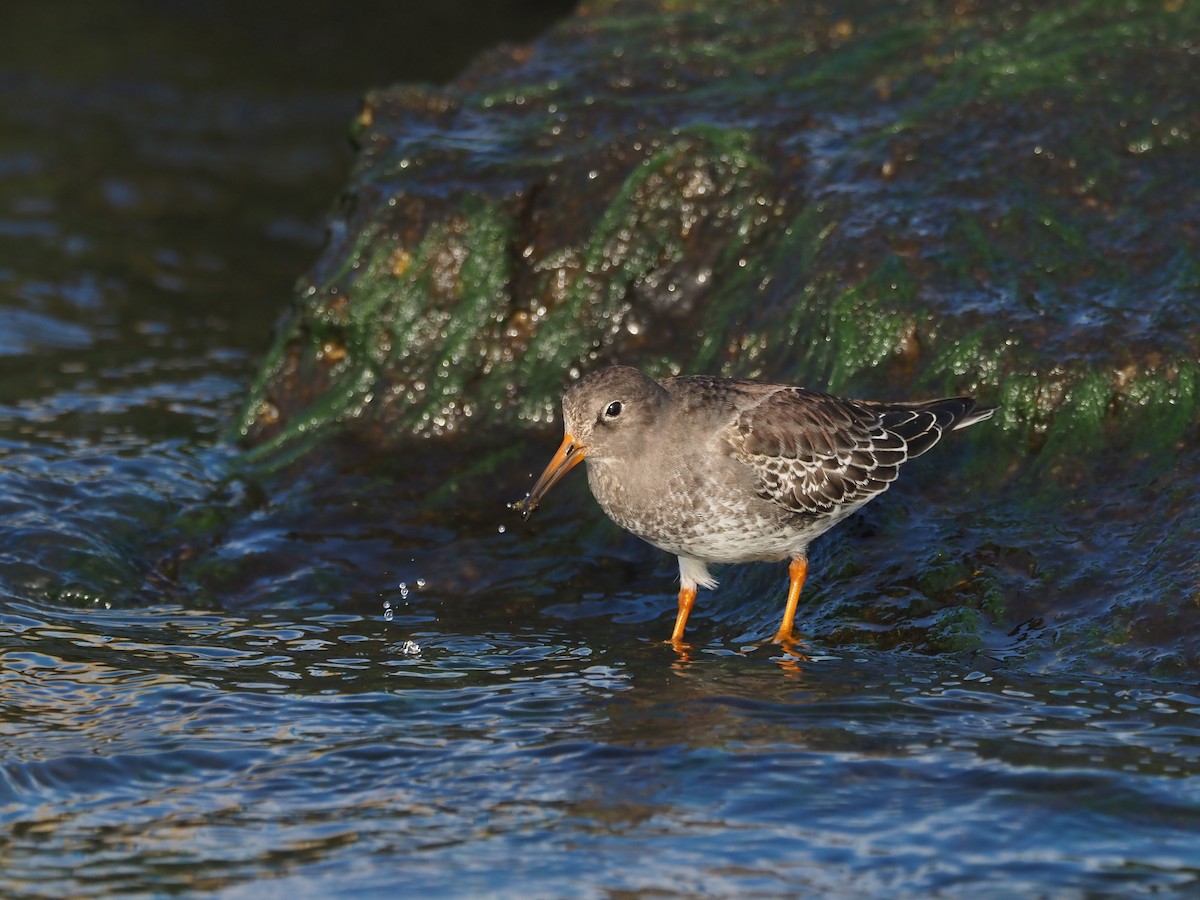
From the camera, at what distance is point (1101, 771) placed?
5738mm

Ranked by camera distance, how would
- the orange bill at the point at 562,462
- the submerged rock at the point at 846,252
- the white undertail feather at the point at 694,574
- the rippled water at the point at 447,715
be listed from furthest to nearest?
the submerged rock at the point at 846,252
the white undertail feather at the point at 694,574
the orange bill at the point at 562,462
the rippled water at the point at 447,715

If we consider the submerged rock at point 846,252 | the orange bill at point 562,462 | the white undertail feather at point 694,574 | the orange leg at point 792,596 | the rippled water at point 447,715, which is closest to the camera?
the rippled water at point 447,715

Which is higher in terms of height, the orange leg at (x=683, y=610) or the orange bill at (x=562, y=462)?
the orange bill at (x=562, y=462)

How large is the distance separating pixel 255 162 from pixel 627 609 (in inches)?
433

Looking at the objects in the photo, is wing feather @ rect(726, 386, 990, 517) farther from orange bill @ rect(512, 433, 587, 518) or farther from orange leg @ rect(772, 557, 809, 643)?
orange bill @ rect(512, 433, 587, 518)

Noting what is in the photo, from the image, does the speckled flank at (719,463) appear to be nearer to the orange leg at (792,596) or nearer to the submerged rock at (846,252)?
the orange leg at (792,596)

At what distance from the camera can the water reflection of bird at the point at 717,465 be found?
7457 millimetres

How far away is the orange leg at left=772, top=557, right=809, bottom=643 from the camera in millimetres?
7453

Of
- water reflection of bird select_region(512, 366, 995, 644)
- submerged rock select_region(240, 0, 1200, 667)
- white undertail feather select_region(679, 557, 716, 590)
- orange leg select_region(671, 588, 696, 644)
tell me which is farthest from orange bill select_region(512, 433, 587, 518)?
submerged rock select_region(240, 0, 1200, 667)

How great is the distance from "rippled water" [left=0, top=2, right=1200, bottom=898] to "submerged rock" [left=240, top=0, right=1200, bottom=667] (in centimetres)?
74

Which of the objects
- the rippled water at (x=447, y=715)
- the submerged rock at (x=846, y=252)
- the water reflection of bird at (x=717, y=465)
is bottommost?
the rippled water at (x=447, y=715)

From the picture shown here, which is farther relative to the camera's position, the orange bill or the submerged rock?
the submerged rock

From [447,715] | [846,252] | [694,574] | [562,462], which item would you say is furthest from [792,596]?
[846,252]

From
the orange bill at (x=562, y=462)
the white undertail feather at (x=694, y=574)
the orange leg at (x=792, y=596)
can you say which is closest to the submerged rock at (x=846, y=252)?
the orange leg at (x=792, y=596)
